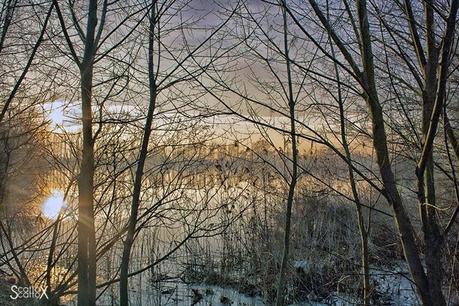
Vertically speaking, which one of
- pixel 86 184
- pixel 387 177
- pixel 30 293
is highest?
pixel 86 184

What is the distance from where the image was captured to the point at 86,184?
2543 mm

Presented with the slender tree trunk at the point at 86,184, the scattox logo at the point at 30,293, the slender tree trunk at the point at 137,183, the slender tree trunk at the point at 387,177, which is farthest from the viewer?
the scattox logo at the point at 30,293

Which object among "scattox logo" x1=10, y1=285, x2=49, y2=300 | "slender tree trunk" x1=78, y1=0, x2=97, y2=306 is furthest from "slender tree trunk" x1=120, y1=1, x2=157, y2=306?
"scattox logo" x1=10, y1=285, x2=49, y2=300

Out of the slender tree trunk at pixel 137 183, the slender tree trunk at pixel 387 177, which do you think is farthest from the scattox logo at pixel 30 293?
the slender tree trunk at pixel 387 177

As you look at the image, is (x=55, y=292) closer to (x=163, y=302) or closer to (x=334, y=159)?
(x=163, y=302)

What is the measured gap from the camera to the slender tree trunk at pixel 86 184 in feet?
8.22

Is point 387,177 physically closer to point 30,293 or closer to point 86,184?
point 86,184

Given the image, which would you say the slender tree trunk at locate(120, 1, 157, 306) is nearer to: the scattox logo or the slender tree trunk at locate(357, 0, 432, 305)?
the scattox logo

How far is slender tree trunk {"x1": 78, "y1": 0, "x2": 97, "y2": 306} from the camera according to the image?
2506 millimetres

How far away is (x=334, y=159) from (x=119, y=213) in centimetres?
297

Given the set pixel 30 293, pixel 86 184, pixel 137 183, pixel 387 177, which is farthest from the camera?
pixel 30 293

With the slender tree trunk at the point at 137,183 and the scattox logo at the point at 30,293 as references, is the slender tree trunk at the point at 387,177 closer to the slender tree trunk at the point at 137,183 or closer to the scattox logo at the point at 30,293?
the slender tree trunk at the point at 137,183

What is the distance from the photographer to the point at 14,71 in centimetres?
370

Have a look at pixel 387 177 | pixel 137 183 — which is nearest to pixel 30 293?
pixel 137 183
